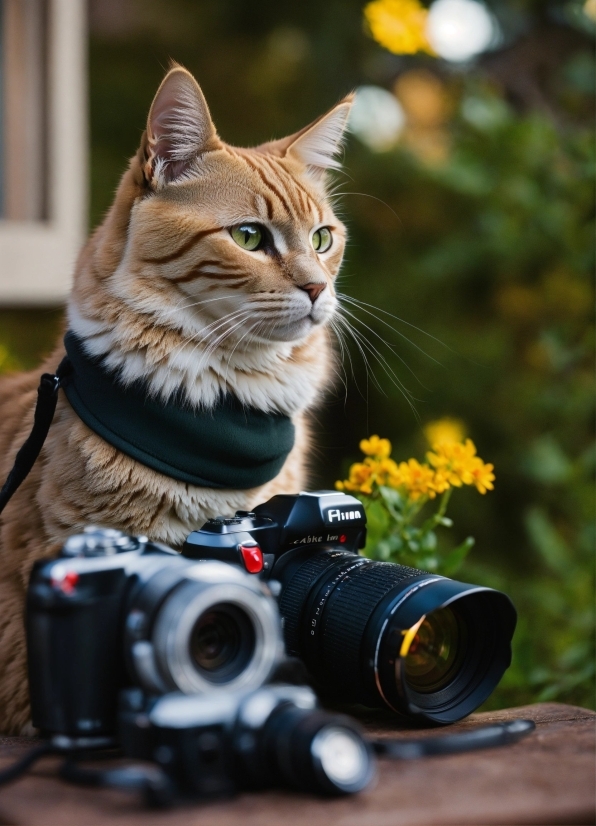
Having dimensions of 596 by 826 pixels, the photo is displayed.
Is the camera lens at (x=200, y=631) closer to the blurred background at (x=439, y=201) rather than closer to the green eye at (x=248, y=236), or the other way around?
the green eye at (x=248, y=236)

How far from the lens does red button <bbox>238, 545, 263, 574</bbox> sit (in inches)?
48.6

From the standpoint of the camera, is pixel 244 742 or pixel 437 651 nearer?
pixel 244 742

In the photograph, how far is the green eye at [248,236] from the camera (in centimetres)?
147

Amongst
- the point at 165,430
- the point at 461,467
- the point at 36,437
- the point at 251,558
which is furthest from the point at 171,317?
the point at 461,467

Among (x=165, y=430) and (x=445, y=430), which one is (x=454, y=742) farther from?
(x=445, y=430)

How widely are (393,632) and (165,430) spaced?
47 cm

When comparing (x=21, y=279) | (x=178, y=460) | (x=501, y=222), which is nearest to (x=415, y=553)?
(x=178, y=460)

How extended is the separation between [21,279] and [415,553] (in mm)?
1899

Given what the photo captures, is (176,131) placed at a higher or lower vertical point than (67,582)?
higher

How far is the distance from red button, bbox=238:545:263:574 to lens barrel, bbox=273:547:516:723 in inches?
4.8

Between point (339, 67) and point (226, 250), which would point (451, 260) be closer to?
point (339, 67)

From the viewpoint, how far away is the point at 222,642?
108cm

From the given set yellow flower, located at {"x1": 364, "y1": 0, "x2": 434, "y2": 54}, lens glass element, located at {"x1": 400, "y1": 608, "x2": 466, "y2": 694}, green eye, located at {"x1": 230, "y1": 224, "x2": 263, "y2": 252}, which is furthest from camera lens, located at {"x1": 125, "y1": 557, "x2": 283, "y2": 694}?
yellow flower, located at {"x1": 364, "y1": 0, "x2": 434, "y2": 54}

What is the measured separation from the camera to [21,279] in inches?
123
